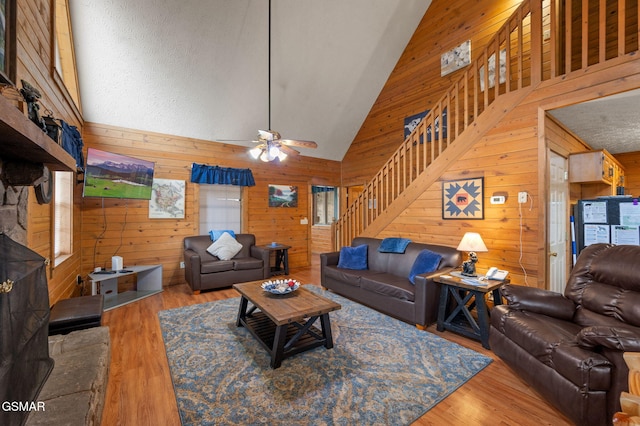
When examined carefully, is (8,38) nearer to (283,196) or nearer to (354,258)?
(354,258)

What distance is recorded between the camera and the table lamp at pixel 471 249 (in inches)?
118

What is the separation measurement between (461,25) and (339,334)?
551 centimetres

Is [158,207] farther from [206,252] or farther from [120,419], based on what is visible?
[120,419]

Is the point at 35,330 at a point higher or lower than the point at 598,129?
lower

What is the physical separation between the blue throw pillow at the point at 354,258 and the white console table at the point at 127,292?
3043mm

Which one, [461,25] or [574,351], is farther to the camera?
[461,25]

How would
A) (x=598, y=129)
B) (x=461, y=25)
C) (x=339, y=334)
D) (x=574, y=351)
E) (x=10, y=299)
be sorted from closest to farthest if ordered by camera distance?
(x=10, y=299)
(x=574, y=351)
(x=339, y=334)
(x=598, y=129)
(x=461, y=25)

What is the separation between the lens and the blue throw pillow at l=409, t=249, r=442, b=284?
10.8 feet

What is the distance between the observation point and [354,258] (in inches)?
167

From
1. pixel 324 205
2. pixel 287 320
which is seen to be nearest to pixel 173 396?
pixel 287 320

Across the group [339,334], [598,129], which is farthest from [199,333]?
[598,129]

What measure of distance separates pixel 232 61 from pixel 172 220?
295 cm

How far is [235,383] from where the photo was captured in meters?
2.05

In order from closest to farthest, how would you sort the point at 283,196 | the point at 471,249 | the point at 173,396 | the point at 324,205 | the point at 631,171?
the point at 173,396 → the point at 471,249 → the point at 631,171 → the point at 283,196 → the point at 324,205
